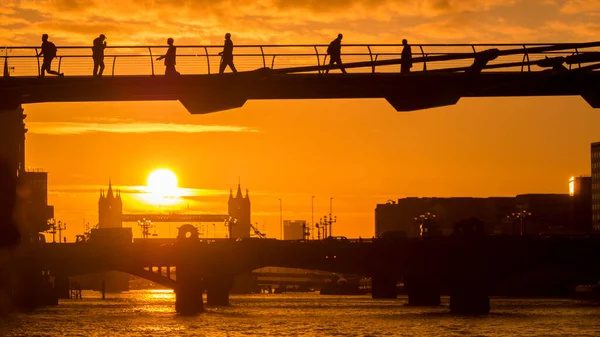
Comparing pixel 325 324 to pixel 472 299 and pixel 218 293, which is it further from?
pixel 218 293

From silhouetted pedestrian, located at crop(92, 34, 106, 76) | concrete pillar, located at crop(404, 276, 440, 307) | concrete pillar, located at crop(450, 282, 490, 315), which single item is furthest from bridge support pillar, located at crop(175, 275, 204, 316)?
silhouetted pedestrian, located at crop(92, 34, 106, 76)

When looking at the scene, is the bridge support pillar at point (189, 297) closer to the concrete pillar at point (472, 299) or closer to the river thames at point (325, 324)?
the river thames at point (325, 324)

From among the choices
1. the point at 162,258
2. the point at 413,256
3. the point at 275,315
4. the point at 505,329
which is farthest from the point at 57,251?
the point at 505,329

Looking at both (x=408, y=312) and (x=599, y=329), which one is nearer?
(x=599, y=329)

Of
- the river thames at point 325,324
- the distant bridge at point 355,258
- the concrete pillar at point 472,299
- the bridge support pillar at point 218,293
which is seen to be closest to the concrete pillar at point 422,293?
the river thames at point 325,324

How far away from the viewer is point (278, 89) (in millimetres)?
27484

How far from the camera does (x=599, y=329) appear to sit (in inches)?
4503

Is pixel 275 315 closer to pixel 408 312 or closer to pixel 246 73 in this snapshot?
pixel 408 312

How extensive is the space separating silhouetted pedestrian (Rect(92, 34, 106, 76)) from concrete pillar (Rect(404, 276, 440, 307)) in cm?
15426

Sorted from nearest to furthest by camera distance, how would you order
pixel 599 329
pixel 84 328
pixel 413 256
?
1. pixel 599 329
2. pixel 84 328
3. pixel 413 256

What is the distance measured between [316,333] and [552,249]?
43.9 metres

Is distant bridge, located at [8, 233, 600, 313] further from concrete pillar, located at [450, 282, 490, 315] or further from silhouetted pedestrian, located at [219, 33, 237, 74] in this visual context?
silhouetted pedestrian, located at [219, 33, 237, 74]

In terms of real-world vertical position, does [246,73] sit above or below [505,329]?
above

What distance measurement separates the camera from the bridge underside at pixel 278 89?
2258 cm
